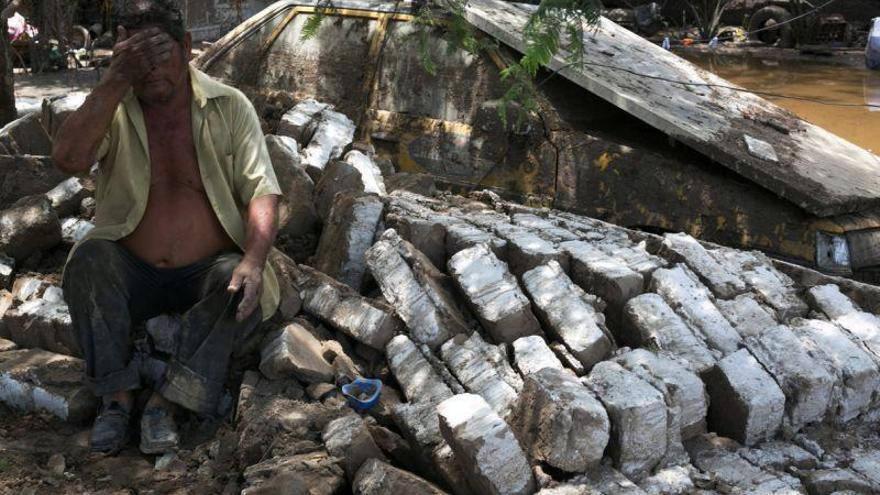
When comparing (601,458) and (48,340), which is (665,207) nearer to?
(601,458)

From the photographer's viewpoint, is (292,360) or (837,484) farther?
(292,360)

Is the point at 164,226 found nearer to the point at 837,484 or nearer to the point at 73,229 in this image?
the point at 73,229

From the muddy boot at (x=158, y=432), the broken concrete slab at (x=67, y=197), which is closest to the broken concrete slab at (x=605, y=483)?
the muddy boot at (x=158, y=432)

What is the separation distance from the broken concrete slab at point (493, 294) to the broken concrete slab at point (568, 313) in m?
0.07

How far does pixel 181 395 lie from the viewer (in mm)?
3564

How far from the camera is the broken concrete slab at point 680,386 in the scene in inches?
134

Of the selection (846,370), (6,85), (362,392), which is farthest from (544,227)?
(6,85)

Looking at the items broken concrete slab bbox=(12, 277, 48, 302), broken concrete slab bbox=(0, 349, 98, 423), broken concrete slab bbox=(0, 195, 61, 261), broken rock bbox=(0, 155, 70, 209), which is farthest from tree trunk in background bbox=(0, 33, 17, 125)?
broken concrete slab bbox=(0, 349, 98, 423)

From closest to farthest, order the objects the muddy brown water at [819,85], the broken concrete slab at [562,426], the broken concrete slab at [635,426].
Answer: the broken concrete slab at [562,426] < the broken concrete slab at [635,426] < the muddy brown water at [819,85]

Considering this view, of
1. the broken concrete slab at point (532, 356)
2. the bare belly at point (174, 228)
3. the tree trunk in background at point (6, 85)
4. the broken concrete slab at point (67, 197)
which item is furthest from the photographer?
the tree trunk in background at point (6, 85)

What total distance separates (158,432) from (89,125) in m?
1.21

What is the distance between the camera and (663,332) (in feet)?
12.4

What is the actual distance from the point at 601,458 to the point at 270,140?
2.64 metres

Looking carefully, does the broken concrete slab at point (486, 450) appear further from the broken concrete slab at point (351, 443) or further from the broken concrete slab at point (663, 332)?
the broken concrete slab at point (663, 332)
